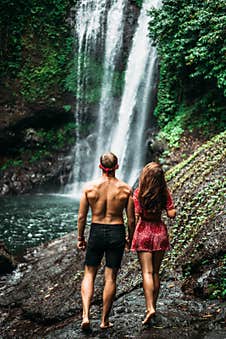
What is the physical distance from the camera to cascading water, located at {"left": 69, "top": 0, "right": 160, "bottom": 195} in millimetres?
17750

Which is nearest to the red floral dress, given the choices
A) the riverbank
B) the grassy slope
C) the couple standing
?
the couple standing

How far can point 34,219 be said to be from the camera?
1247cm

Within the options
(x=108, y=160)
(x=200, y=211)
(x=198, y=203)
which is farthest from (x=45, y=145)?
(x=108, y=160)

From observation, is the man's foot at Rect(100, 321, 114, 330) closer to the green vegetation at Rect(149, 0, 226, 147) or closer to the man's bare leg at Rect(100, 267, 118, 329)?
the man's bare leg at Rect(100, 267, 118, 329)

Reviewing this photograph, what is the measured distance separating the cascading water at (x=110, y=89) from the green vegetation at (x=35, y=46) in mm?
891

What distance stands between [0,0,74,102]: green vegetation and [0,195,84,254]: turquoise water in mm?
5748

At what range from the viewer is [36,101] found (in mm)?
18859

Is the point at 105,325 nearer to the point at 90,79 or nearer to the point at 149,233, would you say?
the point at 149,233

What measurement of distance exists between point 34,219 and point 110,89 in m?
9.66

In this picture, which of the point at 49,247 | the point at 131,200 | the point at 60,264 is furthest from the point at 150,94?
the point at 131,200

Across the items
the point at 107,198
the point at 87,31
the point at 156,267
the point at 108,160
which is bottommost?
the point at 156,267

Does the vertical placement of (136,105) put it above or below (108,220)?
above

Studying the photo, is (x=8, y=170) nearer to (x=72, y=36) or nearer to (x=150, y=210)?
(x=72, y=36)

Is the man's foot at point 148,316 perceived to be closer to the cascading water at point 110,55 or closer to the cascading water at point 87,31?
the cascading water at point 110,55
